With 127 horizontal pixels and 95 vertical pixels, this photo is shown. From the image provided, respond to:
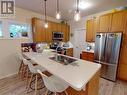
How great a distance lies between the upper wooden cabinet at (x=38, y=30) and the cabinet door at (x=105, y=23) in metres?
2.47

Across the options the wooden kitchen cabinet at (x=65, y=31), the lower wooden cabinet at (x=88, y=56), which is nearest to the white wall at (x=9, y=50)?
the wooden kitchen cabinet at (x=65, y=31)

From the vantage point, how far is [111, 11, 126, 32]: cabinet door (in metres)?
2.85

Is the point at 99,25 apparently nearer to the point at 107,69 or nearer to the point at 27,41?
the point at 107,69

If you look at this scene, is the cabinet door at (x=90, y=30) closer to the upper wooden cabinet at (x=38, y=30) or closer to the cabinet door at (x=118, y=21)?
the cabinet door at (x=118, y=21)

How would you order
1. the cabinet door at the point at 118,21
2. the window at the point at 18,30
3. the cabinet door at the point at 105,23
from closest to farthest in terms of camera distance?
the cabinet door at the point at 118,21 < the cabinet door at the point at 105,23 < the window at the point at 18,30

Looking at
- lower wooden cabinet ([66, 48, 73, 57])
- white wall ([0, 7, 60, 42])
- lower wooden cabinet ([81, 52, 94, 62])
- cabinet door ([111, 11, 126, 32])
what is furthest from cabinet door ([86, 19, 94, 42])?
white wall ([0, 7, 60, 42])

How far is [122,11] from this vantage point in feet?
9.37

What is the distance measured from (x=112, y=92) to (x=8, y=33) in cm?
392

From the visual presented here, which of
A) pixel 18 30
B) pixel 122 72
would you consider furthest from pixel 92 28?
pixel 18 30

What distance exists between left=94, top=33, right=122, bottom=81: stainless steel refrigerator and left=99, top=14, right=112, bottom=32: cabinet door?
28cm

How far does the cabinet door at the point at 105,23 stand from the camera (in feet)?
10.4

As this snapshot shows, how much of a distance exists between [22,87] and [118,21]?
3.63 meters

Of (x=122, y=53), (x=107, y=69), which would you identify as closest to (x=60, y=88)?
(x=107, y=69)

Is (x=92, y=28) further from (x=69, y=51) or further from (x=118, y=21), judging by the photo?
(x=69, y=51)
